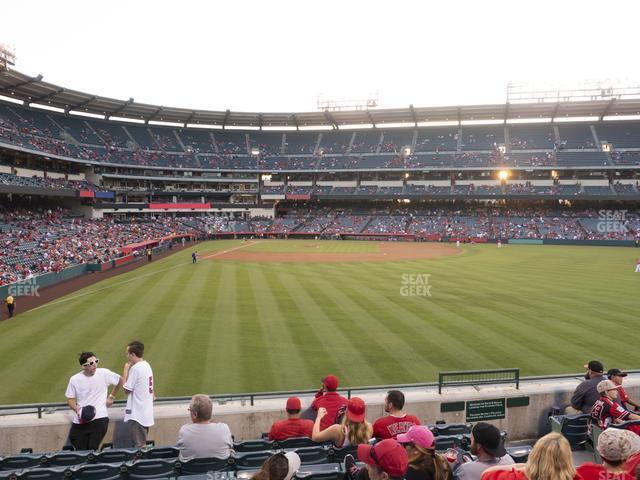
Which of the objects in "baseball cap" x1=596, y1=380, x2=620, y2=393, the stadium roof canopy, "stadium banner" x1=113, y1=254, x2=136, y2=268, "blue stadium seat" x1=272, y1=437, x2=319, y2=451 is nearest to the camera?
"blue stadium seat" x1=272, y1=437, x2=319, y2=451

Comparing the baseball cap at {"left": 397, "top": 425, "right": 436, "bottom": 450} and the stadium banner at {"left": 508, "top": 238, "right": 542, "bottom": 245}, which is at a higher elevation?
the stadium banner at {"left": 508, "top": 238, "right": 542, "bottom": 245}

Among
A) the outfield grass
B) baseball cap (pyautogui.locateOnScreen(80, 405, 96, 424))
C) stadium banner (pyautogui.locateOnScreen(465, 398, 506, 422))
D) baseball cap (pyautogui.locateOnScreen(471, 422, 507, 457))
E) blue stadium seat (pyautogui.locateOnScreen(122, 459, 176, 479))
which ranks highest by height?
baseball cap (pyautogui.locateOnScreen(471, 422, 507, 457))

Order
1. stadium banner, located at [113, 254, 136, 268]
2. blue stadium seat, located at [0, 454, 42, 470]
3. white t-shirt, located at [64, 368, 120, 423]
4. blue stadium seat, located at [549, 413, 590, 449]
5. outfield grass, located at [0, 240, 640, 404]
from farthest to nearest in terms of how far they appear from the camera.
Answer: stadium banner, located at [113, 254, 136, 268], outfield grass, located at [0, 240, 640, 404], blue stadium seat, located at [549, 413, 590, 449], white t-shirt, located at [64, 368, 120, 423], blue stadium seat, located at [0, 454, 42, 470]

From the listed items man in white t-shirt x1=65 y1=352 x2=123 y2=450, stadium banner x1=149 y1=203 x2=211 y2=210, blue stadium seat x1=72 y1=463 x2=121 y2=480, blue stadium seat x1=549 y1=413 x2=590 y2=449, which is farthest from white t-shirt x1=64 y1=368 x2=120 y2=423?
stadium banner x1=149 y1=203 x2=211 y2=210

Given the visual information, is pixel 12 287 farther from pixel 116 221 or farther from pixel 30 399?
pixel 116 221

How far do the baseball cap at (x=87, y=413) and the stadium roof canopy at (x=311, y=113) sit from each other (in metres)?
66.6

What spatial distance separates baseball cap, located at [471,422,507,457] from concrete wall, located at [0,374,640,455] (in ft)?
15.3

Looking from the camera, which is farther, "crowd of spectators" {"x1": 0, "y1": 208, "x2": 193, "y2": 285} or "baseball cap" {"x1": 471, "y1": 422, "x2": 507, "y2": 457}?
"crowd of spectators" {"x1": 0, "y1": 208, "x2": 193, "y2": 285}

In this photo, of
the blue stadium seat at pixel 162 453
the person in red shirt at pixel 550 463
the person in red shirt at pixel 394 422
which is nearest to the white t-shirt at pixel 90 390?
the blue stadium seat at pixel 162 453

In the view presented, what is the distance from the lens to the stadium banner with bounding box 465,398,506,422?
29.7 ft

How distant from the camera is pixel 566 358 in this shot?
14758mm

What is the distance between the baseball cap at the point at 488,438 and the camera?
423cm

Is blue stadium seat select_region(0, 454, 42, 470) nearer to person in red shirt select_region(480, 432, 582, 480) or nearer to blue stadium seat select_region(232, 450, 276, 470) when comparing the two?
blue stadium seat select_region(232, 450, 276, 470)

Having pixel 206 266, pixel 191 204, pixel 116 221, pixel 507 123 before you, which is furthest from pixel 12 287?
pixel 507 123
